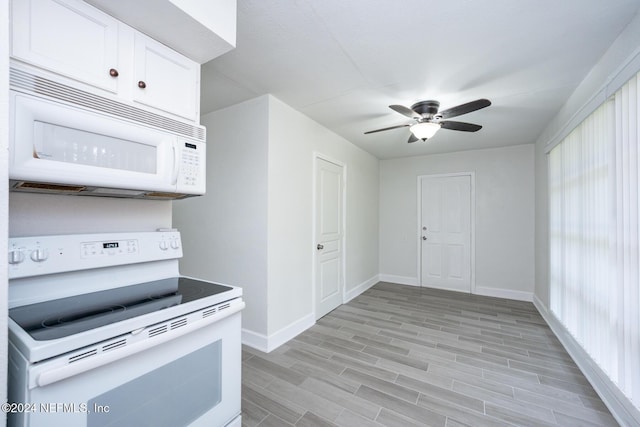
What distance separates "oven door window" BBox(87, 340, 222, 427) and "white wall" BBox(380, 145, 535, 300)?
450 cm

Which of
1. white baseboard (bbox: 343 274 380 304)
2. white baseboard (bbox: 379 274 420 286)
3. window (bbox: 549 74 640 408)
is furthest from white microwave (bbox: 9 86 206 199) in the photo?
white baseboard (bbox: 379 274 420 286)

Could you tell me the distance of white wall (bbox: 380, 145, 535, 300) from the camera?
4336 millimetres

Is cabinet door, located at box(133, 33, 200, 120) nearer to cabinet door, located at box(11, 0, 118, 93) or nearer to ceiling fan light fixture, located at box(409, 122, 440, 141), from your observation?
cabinet door, located at box(11, 0, 118, 93)

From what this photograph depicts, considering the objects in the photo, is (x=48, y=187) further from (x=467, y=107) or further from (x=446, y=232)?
(x=446, y=232)

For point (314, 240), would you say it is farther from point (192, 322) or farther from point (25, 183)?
point (25, 183)

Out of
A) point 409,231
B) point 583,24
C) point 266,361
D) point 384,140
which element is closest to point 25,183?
point 266,361

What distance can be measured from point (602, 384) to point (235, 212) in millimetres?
3388

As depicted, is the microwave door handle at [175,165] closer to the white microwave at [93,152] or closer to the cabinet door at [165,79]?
the white microwave at [93,152]

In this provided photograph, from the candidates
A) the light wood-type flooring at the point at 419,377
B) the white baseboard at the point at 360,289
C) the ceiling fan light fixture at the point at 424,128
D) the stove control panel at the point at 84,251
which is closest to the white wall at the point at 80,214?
the stove control panel at the point at 84,251

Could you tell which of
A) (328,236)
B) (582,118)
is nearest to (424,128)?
(582,118)

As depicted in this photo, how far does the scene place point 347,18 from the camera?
164 centimetres

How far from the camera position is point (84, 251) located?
1.33 metres

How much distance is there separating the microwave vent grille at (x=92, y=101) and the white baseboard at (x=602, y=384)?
3099 mm

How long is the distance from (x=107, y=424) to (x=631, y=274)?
2.77m
